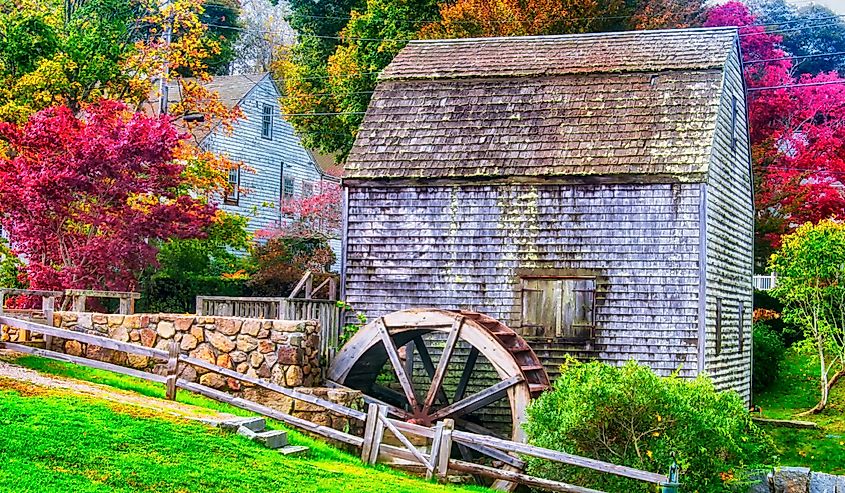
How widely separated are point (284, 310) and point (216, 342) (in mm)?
2615

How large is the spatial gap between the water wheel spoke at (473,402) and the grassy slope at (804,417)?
5353mm

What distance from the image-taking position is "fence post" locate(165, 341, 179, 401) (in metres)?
15.2

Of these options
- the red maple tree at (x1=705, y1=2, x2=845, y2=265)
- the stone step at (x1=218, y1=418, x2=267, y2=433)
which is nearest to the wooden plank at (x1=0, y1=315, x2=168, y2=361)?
the stone step at (x1=218, y1=418, x2=267, y2=433)

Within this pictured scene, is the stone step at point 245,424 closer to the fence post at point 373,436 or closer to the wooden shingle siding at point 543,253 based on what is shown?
the fence post at point 373,436

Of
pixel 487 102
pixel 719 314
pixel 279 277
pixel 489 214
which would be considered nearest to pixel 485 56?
pixel 487 102

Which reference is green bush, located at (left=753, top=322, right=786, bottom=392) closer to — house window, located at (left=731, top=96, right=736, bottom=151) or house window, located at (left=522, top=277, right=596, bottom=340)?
house window, located at (left=731, top=96, right=736, bottom=151)

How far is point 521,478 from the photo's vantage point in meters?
14.4

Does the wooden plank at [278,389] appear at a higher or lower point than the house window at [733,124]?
→ lower

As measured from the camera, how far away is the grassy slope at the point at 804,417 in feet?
66.4

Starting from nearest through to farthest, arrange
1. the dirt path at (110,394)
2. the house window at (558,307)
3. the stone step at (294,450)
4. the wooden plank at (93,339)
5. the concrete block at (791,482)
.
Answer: the stone step at (294,450)
the dirt path at (110,394)
the wooden plank at (93,339)
the concrete block at (791,482)
the house window at (558,307)

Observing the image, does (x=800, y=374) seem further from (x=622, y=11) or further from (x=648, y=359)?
(x=622, y=11)

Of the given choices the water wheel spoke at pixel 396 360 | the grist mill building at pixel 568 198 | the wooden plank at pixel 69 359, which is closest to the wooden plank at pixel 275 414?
the wooden plank at pixel 69 359

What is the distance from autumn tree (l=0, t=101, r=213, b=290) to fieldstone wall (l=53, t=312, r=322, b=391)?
13.0 feet

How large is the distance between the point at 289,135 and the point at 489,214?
747 inches
